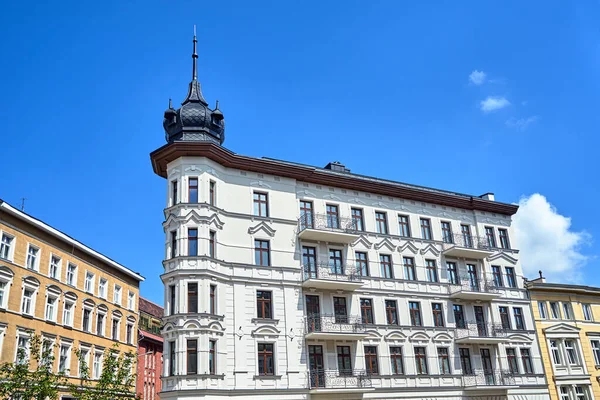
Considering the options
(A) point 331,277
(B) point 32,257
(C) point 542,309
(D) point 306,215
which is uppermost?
(D) point 306,215

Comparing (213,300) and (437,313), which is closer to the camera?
(213,300)

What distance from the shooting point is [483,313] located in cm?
3691

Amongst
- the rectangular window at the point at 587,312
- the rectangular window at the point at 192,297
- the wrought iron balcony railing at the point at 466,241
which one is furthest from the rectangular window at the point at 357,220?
the rectangular window at the point at 587,312

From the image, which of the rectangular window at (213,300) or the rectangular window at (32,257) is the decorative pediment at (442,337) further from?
the rectangular window at (32,257)

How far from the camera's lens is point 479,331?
35906 millimetres

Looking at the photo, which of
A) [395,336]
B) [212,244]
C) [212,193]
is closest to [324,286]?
[395,336]

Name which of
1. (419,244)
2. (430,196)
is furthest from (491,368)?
(430,196)

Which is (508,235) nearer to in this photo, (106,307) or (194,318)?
(194,318)

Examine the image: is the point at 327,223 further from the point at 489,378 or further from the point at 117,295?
the point at 117,295

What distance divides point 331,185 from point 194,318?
482 inches

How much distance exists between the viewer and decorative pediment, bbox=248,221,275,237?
31422 mm

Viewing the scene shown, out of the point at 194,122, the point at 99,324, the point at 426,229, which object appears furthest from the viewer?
the point at 99,324

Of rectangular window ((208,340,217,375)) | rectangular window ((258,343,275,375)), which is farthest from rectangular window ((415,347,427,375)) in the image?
rectangular window ((208,340,217,375))

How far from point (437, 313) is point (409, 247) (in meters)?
4.40
